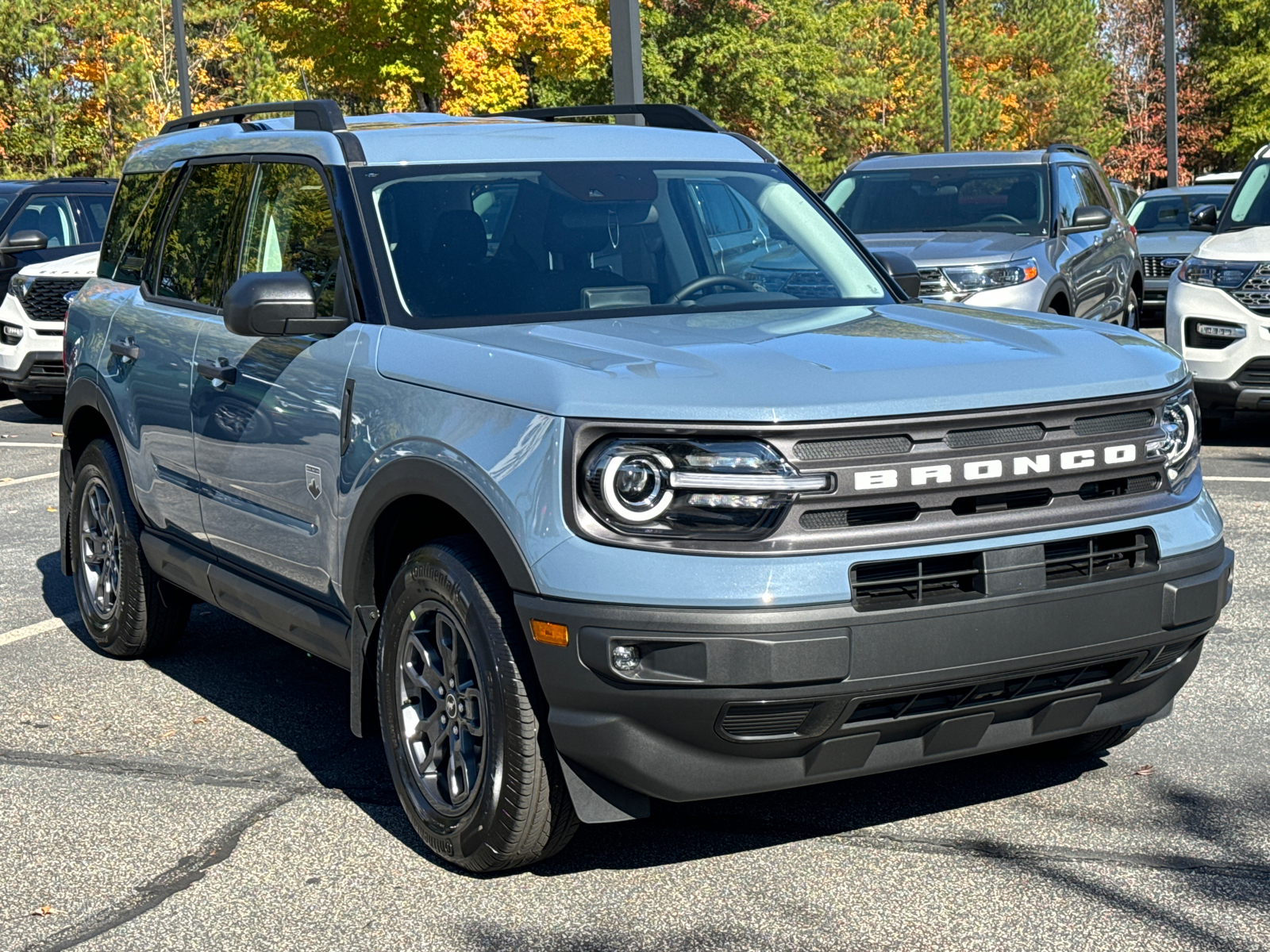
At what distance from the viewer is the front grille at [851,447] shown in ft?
11.9

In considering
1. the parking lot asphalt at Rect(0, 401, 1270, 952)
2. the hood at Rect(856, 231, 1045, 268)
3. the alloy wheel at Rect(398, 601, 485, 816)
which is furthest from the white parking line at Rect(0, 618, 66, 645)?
the hood at Rect(856, 231, 1045, 268)

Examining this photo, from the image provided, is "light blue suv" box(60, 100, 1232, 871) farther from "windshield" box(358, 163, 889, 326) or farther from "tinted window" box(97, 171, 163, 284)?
"tinted window" box(97, 171, 163, 284)

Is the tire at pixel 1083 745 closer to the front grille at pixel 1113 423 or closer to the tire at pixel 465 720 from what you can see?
the front grille at pixel 1113 423

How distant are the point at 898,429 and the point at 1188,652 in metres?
1.10

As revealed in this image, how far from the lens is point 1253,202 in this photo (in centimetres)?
1166

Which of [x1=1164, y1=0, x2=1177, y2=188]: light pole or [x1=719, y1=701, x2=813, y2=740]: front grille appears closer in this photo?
[x1=719, y1=701, x2=813, y2=740]: front grille

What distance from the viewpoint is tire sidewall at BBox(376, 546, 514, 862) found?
3885mm

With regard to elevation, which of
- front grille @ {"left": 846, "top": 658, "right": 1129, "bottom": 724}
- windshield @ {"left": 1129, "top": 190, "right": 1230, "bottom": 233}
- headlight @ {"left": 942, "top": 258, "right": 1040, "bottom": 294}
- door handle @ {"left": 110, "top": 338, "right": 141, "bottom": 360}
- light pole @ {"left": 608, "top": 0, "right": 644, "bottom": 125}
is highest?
light pole @ {"left": 608, "top": 0, "right": 644, "bottom": 125}

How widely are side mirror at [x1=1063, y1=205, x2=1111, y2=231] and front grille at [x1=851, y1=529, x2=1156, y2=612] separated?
8.04 metres

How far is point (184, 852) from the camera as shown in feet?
14.5

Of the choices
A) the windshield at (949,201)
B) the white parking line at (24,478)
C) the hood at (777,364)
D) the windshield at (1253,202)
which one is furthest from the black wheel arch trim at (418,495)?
the windshield at (1253,202)

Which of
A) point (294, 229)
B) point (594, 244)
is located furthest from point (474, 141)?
point (294, 229)

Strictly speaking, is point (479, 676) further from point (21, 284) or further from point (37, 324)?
point (21, 284)

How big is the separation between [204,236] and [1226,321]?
683 cm
